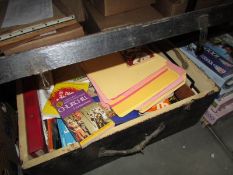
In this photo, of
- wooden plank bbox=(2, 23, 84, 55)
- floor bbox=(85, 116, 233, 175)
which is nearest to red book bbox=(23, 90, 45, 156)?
wooden plank bbox=(2, 23, 84, 55)

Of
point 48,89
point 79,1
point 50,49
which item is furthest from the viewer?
point 79,1

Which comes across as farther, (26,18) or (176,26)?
(26,18)

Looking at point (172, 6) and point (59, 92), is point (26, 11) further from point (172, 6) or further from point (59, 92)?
point (172, 6)

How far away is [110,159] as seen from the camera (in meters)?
0.80

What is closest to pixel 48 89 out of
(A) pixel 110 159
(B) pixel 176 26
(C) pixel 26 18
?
(C) pixel 26 18

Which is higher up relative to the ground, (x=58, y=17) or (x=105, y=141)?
(x=58, y=17)

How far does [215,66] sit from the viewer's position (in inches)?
30.9

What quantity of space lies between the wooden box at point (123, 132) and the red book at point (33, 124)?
16 mm

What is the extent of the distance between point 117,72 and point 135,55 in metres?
0.10

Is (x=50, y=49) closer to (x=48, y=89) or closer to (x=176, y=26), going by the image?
(x=176, y=26)

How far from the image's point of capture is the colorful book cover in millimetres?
696

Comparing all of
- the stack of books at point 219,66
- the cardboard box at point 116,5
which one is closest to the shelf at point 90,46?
the stack of books at point 219,66

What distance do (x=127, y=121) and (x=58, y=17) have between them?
0.41 meters

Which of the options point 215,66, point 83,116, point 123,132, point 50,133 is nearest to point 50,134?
point 50,133
